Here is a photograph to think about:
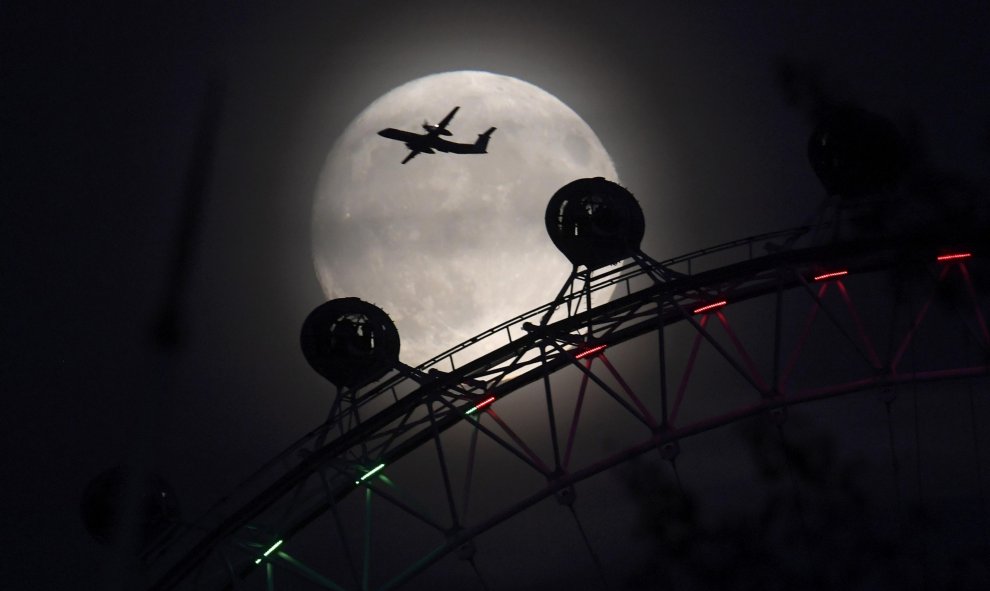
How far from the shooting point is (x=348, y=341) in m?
29.4

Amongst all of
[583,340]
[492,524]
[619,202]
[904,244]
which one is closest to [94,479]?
[492,524]

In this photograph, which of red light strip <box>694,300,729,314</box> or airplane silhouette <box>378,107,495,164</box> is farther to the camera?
airplane silhouette <box>378,107,495,164</box>

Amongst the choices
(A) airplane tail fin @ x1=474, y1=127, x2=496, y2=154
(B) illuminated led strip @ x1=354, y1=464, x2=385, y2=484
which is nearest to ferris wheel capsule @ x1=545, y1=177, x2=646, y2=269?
(B) illuminated led strip @ x1=354, y1=464, x2=385, y2=484

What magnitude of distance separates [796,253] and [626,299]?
167 inches

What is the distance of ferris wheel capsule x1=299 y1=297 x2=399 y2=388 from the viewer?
29453mm

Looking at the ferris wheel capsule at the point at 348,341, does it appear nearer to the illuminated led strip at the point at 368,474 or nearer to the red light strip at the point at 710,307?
the illuminated led strip at the point at 368,474

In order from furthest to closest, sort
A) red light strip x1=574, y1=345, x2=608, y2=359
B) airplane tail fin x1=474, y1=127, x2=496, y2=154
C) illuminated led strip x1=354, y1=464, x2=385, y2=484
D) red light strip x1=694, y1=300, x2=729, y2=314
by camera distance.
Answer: airplane tail fin x1=474, y1=127, x2=496, y2=154 < illuminated led strip x1=354, y1=464, x2=385, y2=484 < red light strip x1=574, y1=345, x2=608, y2=359 < red light strip x1=694, y1=300, x2=729, y2=314

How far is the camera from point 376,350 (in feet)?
96.9

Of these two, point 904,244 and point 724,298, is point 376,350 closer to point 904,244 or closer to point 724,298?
point 724,298

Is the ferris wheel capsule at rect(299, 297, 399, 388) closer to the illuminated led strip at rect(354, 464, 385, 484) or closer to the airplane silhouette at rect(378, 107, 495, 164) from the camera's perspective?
the illuminated led strip at rect(354, 464, 385, 484)

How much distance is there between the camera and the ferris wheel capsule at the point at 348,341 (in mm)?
29453

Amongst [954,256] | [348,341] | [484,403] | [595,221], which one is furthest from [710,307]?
[348,341]

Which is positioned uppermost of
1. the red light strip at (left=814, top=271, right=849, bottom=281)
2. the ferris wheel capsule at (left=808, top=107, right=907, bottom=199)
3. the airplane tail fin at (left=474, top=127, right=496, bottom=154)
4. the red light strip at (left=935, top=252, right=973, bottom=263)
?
the airplane tail fin at (left=474, top=127, right=496, bottom=154)

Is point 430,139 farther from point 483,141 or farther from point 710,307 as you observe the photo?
point 710,307
